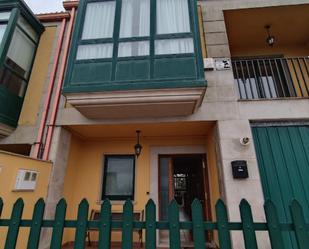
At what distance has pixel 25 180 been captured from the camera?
3.54 meters

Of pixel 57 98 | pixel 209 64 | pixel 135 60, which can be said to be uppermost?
pixel 209 64

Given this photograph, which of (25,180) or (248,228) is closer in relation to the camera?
(248,228)

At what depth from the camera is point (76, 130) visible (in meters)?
4.96

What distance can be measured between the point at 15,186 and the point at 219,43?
5.47 m

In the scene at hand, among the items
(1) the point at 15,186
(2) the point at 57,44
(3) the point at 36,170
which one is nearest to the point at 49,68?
(2) the point at 57,44

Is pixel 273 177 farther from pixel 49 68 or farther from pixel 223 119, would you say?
pixel 49 68

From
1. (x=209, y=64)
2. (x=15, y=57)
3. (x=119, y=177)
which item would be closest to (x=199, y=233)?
(x=209, y=64)

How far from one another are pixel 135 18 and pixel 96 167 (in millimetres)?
4092

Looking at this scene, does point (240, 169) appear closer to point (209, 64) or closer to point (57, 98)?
point (209, 64)

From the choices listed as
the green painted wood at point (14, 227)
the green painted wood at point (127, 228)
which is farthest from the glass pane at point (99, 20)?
the green painted wood at point (127, 228)

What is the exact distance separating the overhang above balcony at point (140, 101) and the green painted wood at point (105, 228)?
2530 mm

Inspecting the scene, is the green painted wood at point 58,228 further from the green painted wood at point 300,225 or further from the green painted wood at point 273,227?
the green painted wood at point 300,225

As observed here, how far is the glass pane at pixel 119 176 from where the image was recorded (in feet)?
17.8

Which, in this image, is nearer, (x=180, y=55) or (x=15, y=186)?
(x=15, y=186)
